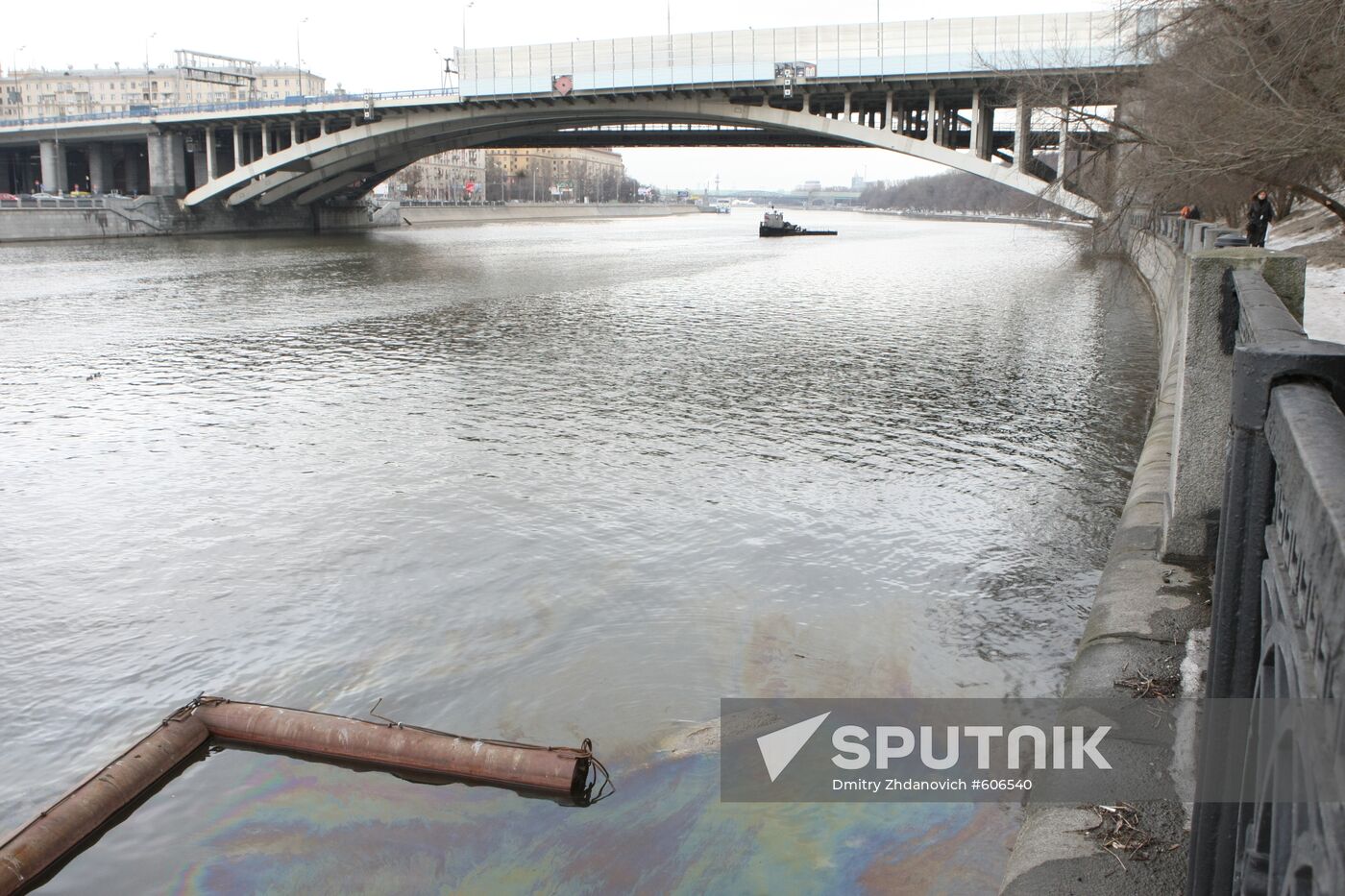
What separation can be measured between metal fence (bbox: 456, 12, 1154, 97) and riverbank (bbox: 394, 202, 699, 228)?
3778cm

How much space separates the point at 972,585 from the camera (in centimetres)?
800

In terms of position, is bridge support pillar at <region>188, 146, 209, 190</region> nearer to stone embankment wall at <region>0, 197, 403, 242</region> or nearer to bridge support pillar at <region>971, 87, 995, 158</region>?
stone embankment wall at <region>0, 197, 403, 242</region>

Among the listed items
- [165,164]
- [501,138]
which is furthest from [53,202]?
[501,138]

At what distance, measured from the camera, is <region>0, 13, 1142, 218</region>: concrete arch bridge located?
3553cm

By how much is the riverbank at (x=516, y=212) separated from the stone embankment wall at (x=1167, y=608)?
81981 mm

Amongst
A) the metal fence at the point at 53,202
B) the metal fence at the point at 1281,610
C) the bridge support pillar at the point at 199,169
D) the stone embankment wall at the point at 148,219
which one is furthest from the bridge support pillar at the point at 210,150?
the metal fence at the point at 1281,610

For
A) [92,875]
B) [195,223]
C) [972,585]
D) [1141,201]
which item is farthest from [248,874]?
[195,223]

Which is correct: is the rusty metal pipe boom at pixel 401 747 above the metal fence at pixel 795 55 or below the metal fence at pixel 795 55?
below

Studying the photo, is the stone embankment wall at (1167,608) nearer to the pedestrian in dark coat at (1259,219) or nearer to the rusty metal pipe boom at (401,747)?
the rusty metal pipe boom at (401,747)

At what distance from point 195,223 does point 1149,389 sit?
57.9 meters

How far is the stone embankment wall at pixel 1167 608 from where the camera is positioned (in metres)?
3.62

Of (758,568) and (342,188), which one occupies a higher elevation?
(342,188)

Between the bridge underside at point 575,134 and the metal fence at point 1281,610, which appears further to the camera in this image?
the bridge underside at point 575,134

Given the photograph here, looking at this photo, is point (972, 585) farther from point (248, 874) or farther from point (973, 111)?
point (973, 111)
